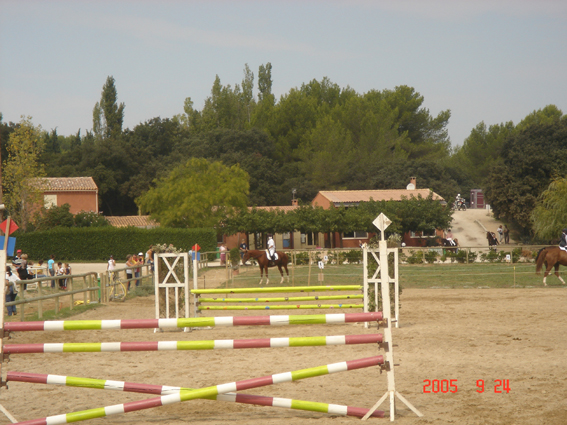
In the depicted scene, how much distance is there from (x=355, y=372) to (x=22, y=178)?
39.0 metres

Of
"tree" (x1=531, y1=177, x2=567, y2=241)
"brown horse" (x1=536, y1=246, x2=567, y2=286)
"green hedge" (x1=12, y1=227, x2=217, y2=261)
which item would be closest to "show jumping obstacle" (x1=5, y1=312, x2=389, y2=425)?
"brown horse" (x1=536, y1=246, x2=567, y2=286)

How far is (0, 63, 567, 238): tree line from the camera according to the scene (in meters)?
58.6

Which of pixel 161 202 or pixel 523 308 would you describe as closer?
pixel 523 308

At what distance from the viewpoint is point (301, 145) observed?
67250 millimetres

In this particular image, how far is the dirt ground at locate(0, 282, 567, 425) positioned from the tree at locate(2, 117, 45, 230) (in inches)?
1271

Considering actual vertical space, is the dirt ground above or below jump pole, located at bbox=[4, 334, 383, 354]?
below

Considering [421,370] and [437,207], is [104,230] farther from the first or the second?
[421,370]

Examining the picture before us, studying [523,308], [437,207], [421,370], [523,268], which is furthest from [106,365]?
[437,207]

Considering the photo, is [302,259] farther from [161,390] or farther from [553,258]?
[161,390]

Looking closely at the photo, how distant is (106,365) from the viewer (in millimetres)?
8227

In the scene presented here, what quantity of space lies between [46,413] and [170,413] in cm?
125

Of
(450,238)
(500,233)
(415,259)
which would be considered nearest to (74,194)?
(450,238)

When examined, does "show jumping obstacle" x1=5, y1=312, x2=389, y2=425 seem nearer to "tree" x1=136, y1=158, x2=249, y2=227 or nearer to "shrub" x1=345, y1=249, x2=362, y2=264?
"shrub" x1=345, y1=249, x2=362, y2=264

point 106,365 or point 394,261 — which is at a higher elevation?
point 394,261
